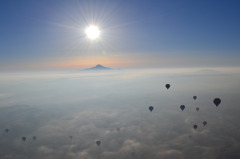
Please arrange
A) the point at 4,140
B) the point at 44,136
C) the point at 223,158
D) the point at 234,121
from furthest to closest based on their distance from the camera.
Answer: the point at 234,121, the point at 44,136, the point at 4,140, the point at 223,158

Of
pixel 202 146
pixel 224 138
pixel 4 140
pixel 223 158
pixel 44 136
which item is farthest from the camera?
pixel 44 136

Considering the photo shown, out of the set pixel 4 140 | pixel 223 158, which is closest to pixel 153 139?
pixel 223 158

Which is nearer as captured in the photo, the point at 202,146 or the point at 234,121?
the point at 202,146

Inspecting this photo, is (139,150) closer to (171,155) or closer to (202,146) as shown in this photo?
(171,155)

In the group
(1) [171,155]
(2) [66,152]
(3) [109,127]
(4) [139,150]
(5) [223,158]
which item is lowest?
(5) [223,158]

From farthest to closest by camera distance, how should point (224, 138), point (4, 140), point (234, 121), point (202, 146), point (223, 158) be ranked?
1. point (234, 121)
2. point (4, 140)
3. point (224, 138)
4. point (202, 146)
5. point (223, 158)

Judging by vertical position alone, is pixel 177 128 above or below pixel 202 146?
above

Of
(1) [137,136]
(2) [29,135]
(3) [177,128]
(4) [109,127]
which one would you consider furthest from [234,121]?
(2) [29,135]

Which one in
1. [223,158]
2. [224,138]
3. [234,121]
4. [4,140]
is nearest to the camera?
[223,158]

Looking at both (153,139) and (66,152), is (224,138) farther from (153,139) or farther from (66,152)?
(66,152)
